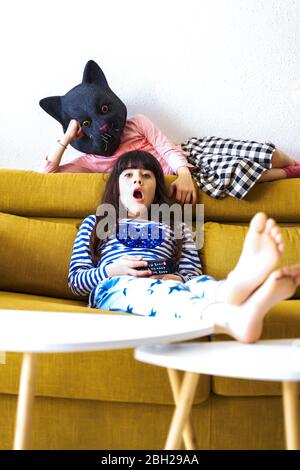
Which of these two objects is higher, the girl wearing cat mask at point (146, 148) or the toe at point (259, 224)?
the girl wearing cat mask at point (146, 148)

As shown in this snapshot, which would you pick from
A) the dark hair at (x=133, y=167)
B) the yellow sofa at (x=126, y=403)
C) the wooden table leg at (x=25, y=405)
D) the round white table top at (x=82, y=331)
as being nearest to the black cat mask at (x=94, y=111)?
the dark hair at (x=133, y=167)

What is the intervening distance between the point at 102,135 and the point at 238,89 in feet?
1.92

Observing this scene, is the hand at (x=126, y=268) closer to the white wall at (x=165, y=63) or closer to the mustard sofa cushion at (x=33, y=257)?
the mustard sofa cushion at (x=33, y=257)

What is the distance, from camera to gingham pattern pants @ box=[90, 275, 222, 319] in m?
1.47

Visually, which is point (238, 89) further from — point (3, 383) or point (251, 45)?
point (3, 383)

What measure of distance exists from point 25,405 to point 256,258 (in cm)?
48

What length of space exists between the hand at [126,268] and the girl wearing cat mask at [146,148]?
1.37 ft

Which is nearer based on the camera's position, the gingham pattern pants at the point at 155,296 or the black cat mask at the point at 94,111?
the gingham pattern pants at the point at 155,296

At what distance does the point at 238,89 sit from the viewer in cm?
252

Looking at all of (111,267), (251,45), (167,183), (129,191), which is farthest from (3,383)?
(251,45)

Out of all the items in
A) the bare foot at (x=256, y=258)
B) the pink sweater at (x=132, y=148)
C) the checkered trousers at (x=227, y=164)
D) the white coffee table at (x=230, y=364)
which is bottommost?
the white coffee table at (x=230, y=364)

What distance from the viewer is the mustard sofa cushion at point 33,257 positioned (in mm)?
1942

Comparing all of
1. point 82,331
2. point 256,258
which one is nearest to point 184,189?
point 256,258

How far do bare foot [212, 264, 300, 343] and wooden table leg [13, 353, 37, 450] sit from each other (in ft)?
1.08
